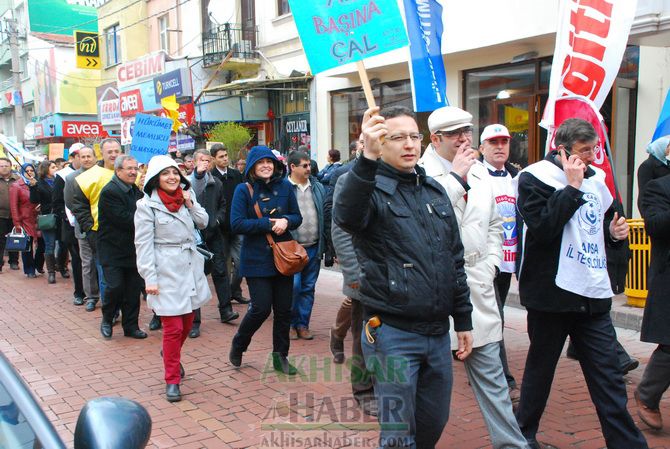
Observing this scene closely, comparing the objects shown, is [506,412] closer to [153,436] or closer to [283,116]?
[153,436]

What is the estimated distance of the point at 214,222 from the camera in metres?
7.74

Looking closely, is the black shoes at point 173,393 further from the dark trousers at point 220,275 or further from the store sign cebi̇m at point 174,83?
the store sign cebi̇m at point 174,83

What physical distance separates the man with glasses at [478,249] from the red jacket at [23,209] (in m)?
9.79

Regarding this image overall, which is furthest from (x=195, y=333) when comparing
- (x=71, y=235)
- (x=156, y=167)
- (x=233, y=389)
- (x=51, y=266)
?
(x=51, y=266)

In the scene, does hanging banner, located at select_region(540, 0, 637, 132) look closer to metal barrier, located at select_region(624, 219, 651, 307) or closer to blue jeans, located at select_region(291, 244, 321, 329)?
metal barrier, located at select_region(624, 219, 651, 307)

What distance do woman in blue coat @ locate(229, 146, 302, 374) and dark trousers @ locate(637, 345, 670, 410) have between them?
2.78m

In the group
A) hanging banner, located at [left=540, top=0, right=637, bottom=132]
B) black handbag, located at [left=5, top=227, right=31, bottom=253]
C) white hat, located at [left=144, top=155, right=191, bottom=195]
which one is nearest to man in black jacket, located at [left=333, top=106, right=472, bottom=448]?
hanging banner, located at [left=540, top=0, right=637, bottom=132]

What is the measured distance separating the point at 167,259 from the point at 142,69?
18.9m

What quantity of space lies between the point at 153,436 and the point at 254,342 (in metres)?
2.35

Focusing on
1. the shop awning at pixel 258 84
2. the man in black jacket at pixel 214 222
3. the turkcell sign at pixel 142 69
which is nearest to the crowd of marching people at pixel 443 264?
the man in black jacket at pixel 214 222

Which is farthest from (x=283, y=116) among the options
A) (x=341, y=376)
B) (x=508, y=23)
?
(x=341, y=376)

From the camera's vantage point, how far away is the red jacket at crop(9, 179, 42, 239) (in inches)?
452

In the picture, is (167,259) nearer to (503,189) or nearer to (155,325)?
(155,325)

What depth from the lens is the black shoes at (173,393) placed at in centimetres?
511
